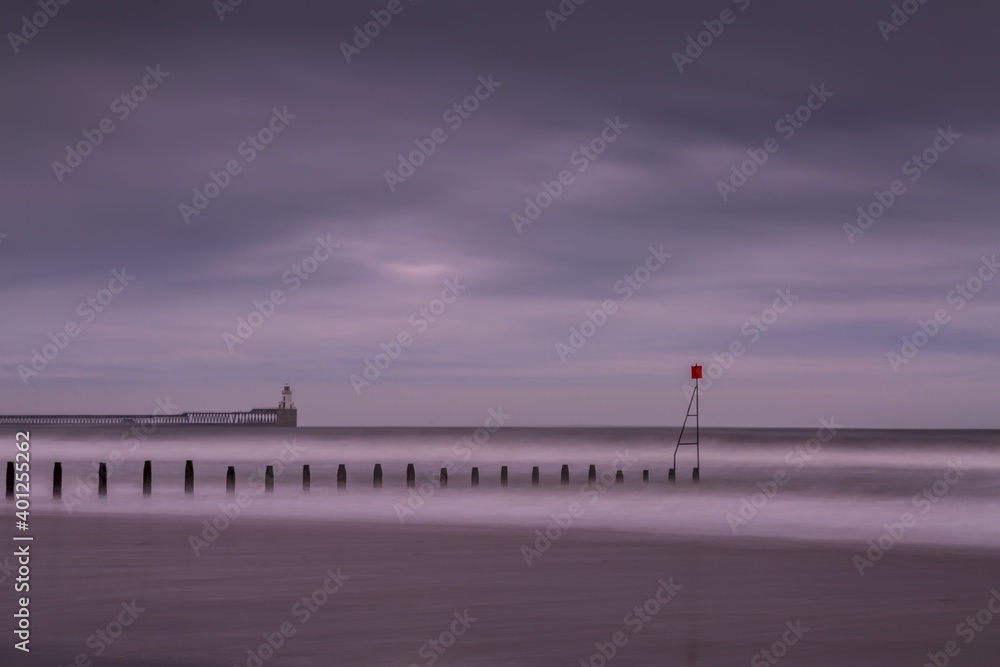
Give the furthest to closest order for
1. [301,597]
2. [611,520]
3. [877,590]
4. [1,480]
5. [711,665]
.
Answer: [1,480]
[611,520]
[877,590]
[301,597]
[711,665]

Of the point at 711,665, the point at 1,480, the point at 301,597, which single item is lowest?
the point at 711,665

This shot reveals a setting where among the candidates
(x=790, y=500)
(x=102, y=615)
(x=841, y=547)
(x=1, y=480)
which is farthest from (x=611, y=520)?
(x=1, y=480)

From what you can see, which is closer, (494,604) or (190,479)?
(494,604)

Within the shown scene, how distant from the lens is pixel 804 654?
31.7 feet

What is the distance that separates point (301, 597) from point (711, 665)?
4.97 m

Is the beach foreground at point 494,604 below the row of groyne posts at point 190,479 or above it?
below

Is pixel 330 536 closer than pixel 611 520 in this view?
Yes

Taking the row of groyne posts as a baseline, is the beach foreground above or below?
below

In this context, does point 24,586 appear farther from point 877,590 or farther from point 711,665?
point 877,590

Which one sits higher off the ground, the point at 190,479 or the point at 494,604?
the point at 190,479

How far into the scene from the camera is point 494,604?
12.3 meters

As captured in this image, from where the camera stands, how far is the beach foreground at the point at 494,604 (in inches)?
380

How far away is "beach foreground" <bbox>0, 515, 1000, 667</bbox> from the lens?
9.66m

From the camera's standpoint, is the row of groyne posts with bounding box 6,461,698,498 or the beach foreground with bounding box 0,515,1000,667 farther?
the row of groyne posts with bounding box 6,461,698,498
